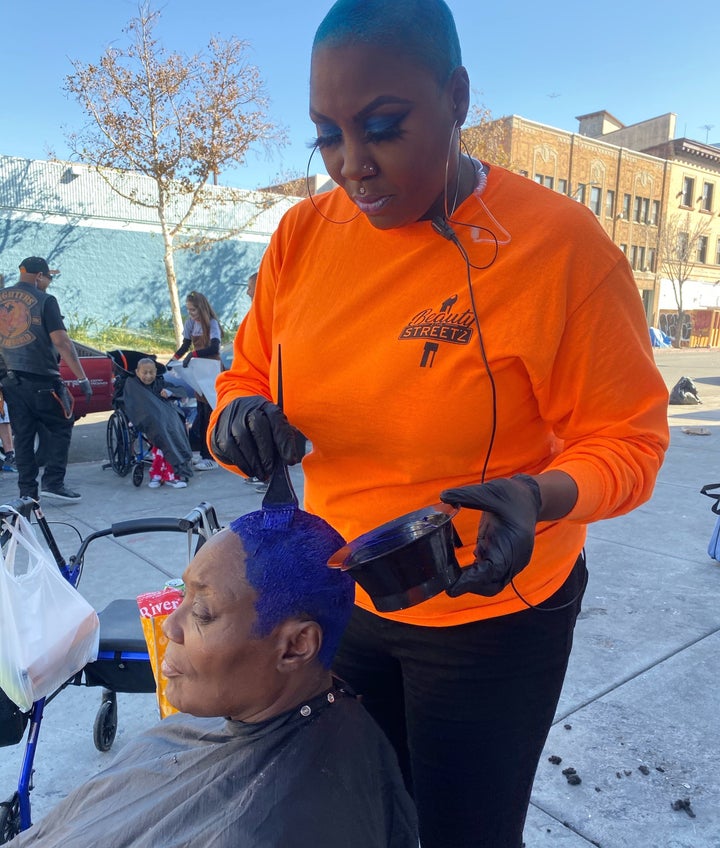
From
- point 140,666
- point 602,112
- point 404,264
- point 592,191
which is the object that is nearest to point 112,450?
point 140,666

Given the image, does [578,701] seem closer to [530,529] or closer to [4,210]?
[530,529]

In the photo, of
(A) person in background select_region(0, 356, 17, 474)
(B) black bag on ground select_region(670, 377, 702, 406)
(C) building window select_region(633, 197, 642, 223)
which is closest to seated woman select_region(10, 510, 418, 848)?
(A) person in background select_region(0, 356, 17, 474)

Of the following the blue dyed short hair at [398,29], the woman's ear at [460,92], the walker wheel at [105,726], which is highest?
the blue dyed short hair at [398,29]

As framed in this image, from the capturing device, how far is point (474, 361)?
1188 mm

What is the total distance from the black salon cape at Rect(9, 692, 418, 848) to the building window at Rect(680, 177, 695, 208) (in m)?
43.2

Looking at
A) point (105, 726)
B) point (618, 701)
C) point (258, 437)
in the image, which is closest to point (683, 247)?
point (618, 701)

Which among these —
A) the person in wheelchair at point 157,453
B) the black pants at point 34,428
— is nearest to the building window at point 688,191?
the person in wheelchair at point 157,453

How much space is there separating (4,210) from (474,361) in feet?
56.5

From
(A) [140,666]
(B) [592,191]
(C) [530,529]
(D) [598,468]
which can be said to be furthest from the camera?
(B) [592,191]

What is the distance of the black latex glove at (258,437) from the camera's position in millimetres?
1277

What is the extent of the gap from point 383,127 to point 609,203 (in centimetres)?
3866

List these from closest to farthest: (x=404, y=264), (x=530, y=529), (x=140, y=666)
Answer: (x=530, y=529) → (x=404, y=264) → (x=140, y=666)

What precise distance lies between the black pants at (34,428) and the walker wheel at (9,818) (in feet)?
12.2

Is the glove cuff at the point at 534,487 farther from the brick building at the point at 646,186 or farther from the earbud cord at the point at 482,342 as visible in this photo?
the brick building at the point at 646,186
